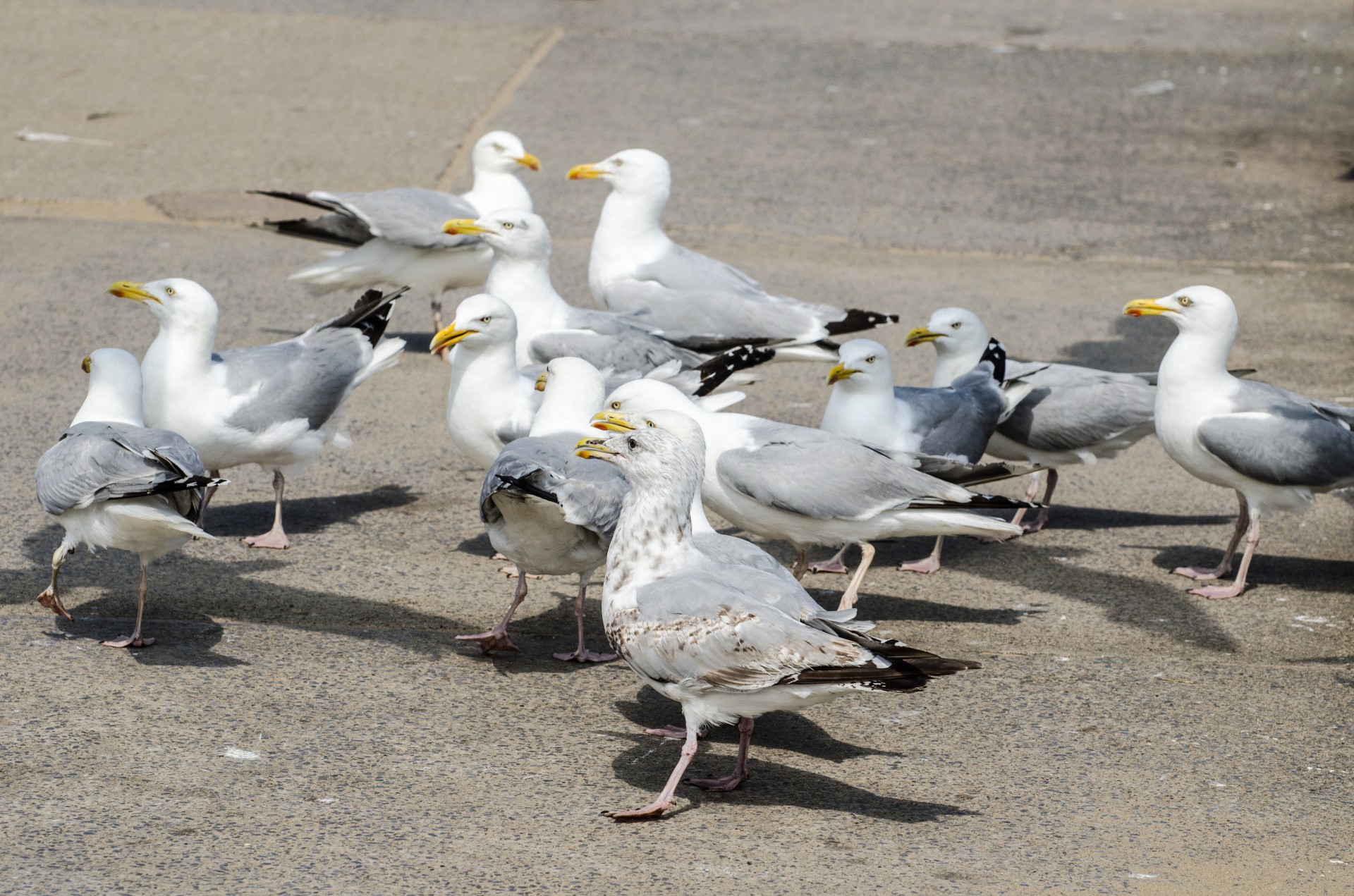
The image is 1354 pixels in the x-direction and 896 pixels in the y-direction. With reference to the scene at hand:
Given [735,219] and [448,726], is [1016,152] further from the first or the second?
[448,726]

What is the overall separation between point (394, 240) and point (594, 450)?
14.6ft

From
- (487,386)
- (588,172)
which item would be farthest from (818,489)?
(588,172)

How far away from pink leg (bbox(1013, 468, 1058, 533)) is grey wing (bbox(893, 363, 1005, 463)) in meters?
0.49

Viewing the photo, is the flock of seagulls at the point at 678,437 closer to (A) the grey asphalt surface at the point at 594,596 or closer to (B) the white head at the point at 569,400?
(B) the white head at the point at 569,400

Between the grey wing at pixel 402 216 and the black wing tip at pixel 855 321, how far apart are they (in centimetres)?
225

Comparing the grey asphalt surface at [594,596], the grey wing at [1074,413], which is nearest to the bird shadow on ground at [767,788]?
the grey asphalt surface at [594,596]

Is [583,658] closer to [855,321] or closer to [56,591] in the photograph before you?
[56,591]

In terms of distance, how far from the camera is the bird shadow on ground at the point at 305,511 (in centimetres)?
660

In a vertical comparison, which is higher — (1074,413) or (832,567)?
(1074,413)

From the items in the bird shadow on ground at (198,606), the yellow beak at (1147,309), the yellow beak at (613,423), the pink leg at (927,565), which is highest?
the yellow beak at (1147,309)

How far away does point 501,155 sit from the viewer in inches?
369

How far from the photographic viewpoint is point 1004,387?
22.3 ft

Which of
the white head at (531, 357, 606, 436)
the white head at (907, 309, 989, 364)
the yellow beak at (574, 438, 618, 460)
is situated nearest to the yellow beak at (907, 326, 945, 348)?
the white head at (907, 309, 989, 364)

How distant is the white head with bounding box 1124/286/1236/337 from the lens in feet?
21.2
